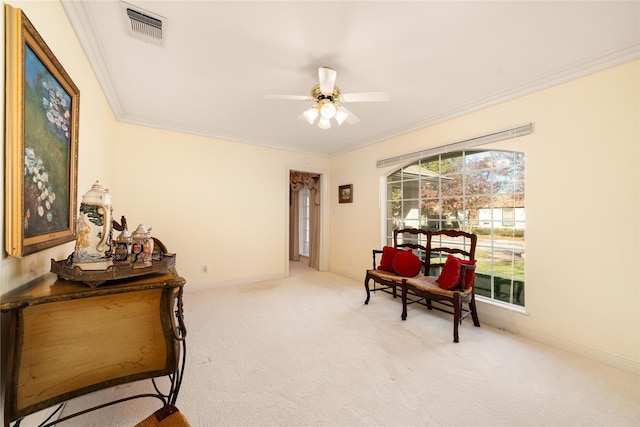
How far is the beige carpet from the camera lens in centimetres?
153

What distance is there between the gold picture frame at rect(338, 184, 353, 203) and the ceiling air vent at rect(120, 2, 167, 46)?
3430 mm

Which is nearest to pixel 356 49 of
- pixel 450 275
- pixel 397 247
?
pixel 450 275

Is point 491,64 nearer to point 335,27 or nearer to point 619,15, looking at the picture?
point 619,15

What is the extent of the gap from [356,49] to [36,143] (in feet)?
6.71

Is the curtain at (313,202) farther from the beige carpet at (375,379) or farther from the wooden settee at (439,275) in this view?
the beige carpet at (375,379)

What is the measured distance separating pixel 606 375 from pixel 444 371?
124cm

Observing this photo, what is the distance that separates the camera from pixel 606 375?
193 cm

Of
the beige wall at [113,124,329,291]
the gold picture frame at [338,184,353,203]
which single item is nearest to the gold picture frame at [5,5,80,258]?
the beige wall at [113,124,329,291]

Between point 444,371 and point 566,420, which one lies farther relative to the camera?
point 444,371

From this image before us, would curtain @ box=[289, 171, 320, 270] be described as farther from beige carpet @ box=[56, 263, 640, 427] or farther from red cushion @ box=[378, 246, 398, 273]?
beige carpet @ box=[56, 263, 640, 427]

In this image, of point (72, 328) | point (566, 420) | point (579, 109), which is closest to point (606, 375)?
point (566, 420)

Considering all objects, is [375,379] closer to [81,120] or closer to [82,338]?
[82,338]

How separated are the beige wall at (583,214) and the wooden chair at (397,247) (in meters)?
0.98

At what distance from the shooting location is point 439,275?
3043mm
